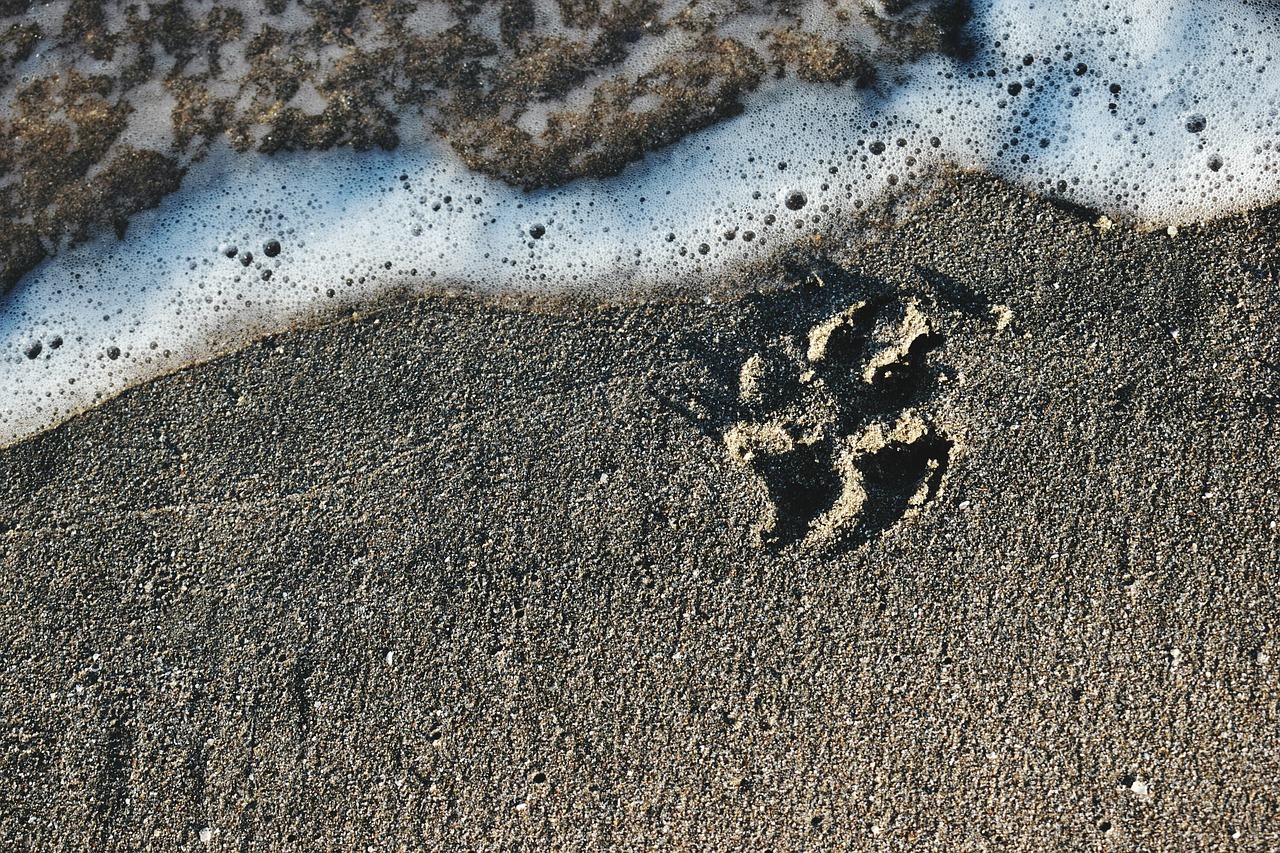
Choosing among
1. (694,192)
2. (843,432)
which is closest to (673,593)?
(843,432)

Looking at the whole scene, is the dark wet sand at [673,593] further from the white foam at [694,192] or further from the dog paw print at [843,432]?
the white foam at [694,192]

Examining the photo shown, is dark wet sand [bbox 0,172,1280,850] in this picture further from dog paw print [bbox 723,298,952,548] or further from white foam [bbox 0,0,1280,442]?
white foam [bbox 0,0,1280,442]

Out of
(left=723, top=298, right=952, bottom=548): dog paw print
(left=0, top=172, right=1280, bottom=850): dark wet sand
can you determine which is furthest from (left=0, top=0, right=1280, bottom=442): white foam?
(left=723, top=298, right=952, bottom=548): dog paw print

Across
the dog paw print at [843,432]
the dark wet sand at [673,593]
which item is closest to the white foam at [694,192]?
the dark wet sand at [673,593]

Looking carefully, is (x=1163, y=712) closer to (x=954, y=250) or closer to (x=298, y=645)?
(x=954, y=250)

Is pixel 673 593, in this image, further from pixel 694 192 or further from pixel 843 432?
pixel 694 192
